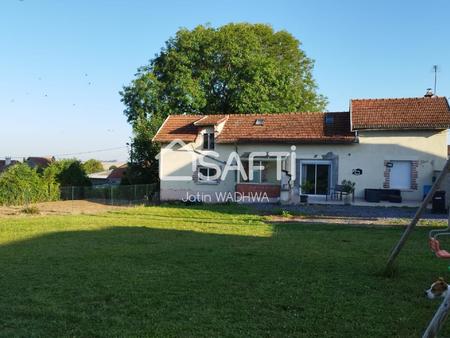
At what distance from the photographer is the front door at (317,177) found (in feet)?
78.2

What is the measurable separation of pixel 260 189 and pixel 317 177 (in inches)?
129

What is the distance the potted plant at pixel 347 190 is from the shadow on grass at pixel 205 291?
1207cm

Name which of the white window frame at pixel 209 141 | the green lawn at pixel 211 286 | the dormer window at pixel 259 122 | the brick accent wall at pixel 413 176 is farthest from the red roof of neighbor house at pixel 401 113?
the green lawn at pixel 211 286

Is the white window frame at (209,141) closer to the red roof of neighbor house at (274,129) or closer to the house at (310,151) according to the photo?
the house at (310,151)

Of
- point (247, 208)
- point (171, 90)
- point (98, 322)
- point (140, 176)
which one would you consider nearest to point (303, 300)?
point (98, 322)

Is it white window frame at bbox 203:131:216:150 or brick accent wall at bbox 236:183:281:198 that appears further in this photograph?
white window frame at bbox 203:131:216:150

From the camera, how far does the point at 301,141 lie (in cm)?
2397

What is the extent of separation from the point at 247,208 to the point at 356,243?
10520mm

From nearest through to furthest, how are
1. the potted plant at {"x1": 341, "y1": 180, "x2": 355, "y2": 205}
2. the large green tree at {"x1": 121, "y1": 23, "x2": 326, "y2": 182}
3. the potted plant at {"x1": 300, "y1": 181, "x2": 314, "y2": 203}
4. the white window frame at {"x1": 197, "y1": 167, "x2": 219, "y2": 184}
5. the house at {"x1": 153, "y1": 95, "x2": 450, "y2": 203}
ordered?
the potted plant at {"x1": 341, "y1": 180, "x2": 355, "y2": 205}, the house at {"x1": 153, "y1": 95, "x2": 450, "y2": 203}, the potted plant at {"x1": 300, "y1": 181, "x2": 314, "y2": 203}, the white window frame at {"x1": 197, "y1": 167, "x2": 219, "y2": 184}, the large green tree at {"x1": 121, "y1": 23, "x2": 326, "y2": 182}

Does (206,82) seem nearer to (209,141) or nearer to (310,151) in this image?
(209,141)

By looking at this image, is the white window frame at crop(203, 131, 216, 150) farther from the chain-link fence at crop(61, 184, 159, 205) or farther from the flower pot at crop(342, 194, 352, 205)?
the flower pot at crop(342, 194, 352, 205)

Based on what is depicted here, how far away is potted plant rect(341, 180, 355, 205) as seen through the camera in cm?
2192

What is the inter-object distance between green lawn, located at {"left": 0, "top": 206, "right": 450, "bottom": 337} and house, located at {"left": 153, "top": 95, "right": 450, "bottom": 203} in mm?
12094

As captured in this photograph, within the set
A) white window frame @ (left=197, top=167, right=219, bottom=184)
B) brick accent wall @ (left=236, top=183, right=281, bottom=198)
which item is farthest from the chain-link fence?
brick accent wall @ (left=236, top=183, right=281, bottom=198)
